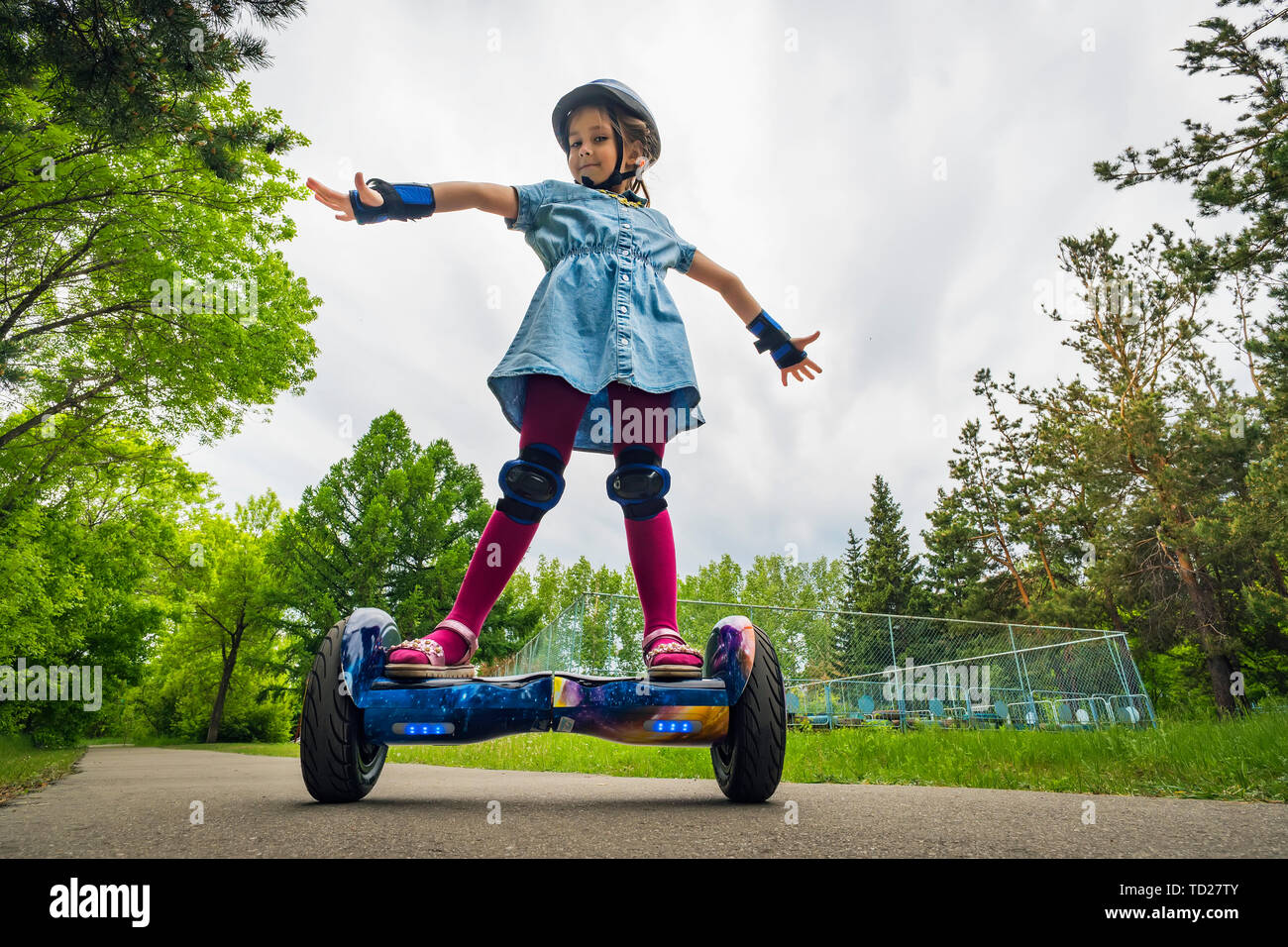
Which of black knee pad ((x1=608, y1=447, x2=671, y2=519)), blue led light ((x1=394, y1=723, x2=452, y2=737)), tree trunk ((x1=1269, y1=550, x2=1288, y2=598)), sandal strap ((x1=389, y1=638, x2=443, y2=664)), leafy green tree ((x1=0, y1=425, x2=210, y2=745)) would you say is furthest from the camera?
tree trunk ((x1=1269, y1=550, x2=1288, y2=598))

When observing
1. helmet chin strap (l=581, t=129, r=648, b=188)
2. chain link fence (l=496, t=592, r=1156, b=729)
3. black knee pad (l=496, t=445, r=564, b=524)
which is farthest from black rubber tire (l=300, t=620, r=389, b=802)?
chain link fence (l=496, t=592, r=1156, b=729)

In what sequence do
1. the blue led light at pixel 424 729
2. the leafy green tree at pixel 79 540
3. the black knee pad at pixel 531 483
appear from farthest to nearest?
the leafy green tree at pixel 79 540 < the black knee pad at pixel 531 483 < the blue led light at pixel 424 729

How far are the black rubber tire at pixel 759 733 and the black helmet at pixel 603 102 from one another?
2018 mm

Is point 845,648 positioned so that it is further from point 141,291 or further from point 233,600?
point 233,600

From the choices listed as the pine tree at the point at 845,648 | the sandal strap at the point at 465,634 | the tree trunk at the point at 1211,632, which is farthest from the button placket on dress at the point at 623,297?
the tree trunk at the point at 1211,632

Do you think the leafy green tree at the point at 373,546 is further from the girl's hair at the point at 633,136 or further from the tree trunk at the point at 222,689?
the girl's hair at the point at 633,136

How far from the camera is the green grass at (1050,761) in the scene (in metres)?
3.02

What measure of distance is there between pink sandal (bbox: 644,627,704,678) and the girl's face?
1857 millimetres

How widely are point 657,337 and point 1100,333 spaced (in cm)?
2455

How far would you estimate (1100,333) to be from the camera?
72.9 ft

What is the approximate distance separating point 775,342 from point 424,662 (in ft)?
6.71

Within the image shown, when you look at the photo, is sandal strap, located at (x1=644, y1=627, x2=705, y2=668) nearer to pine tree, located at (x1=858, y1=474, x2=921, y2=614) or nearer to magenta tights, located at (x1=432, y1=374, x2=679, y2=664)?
magenta tights, located at (x1=432, y1=374, x2=679, y2=664)

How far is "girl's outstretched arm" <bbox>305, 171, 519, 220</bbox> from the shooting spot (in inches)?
93.3
